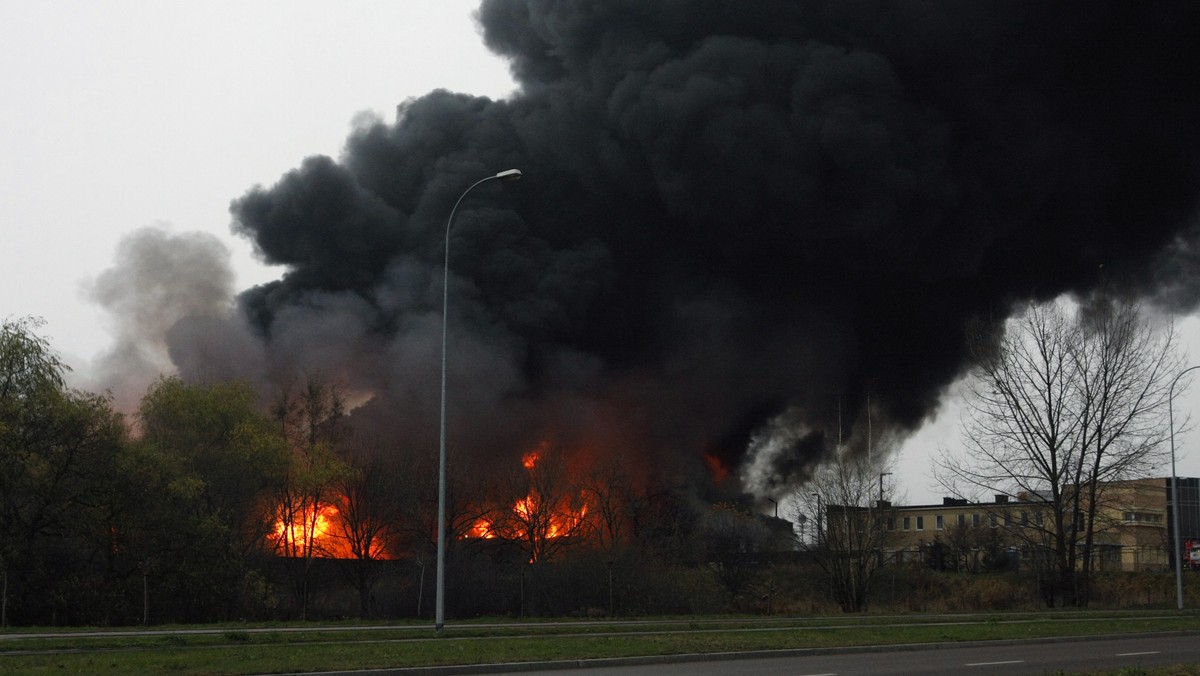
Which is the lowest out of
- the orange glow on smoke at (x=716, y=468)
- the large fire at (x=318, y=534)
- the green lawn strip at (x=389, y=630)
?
the green lawn strip at (x=389, y=630)

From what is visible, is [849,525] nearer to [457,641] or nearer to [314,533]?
[314,533]

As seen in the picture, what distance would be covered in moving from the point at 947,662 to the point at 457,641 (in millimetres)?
8793

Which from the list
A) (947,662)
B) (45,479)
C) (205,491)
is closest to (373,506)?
(205,491)

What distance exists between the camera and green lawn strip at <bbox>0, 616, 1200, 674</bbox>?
16.4 meters

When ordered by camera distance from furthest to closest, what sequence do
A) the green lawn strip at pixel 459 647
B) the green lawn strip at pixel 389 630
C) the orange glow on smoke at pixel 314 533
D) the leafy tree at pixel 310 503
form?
the orange glow on smoke at pixel 314 533 < the leafy tree at pixel 310 503 < the green lawn strip at pixel 389 630 < the green lawn strip at pixel 459 647

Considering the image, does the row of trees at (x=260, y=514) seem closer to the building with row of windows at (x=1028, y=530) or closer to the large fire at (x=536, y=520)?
→ the large fire at (x=536, y=520)

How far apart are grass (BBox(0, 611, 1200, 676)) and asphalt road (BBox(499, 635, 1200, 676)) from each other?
0.92 metres

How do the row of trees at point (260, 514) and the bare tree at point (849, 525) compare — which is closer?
the row of trees at point (260, 514)

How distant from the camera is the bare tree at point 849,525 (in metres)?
42.2

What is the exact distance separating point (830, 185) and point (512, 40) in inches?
785

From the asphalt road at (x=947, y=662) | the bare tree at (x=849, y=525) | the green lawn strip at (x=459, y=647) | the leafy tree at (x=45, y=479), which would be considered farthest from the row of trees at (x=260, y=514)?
the asphalt road at (x=947, y=662)

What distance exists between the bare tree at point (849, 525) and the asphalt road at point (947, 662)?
64.3 ft

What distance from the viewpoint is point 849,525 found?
42.8 metres

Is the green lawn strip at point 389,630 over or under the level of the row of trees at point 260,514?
under
